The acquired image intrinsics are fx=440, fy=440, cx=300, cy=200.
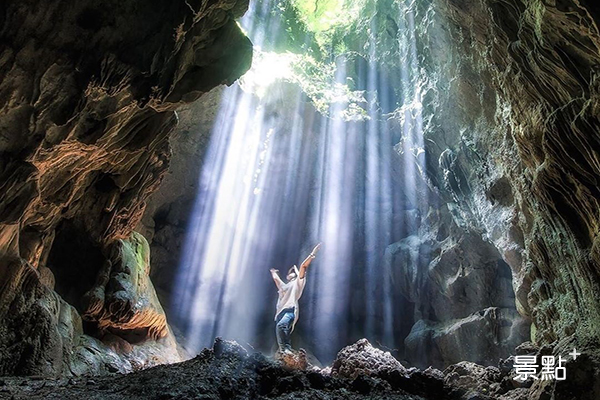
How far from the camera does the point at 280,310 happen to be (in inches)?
598

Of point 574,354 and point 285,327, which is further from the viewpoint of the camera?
point 285,327

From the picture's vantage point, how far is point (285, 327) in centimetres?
1423

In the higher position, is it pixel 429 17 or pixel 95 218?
pixel 429 17

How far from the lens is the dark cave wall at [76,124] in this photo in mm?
6188

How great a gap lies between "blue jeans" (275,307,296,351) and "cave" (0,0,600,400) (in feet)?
0.25

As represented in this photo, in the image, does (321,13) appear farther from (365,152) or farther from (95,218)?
(95,218)

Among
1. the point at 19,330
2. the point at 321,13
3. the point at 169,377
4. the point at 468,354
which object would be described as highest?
the point at 321,13

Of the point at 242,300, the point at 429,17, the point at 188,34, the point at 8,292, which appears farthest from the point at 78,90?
the point at 242,300

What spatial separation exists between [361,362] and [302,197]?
567 inches

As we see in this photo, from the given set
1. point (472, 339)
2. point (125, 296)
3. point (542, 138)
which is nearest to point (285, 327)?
point (125, 296)

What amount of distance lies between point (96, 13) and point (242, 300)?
17947 mm

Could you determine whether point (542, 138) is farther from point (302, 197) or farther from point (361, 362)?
point (302, 197)

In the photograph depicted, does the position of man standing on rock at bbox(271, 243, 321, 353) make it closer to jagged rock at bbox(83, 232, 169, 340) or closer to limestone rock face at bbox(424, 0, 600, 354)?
jagged rock at bbox(83, 232, 169, 340)

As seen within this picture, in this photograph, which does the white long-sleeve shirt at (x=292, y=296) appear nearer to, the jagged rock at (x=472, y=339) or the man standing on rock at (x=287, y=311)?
the man standing on rock at (x=287, y=311)
